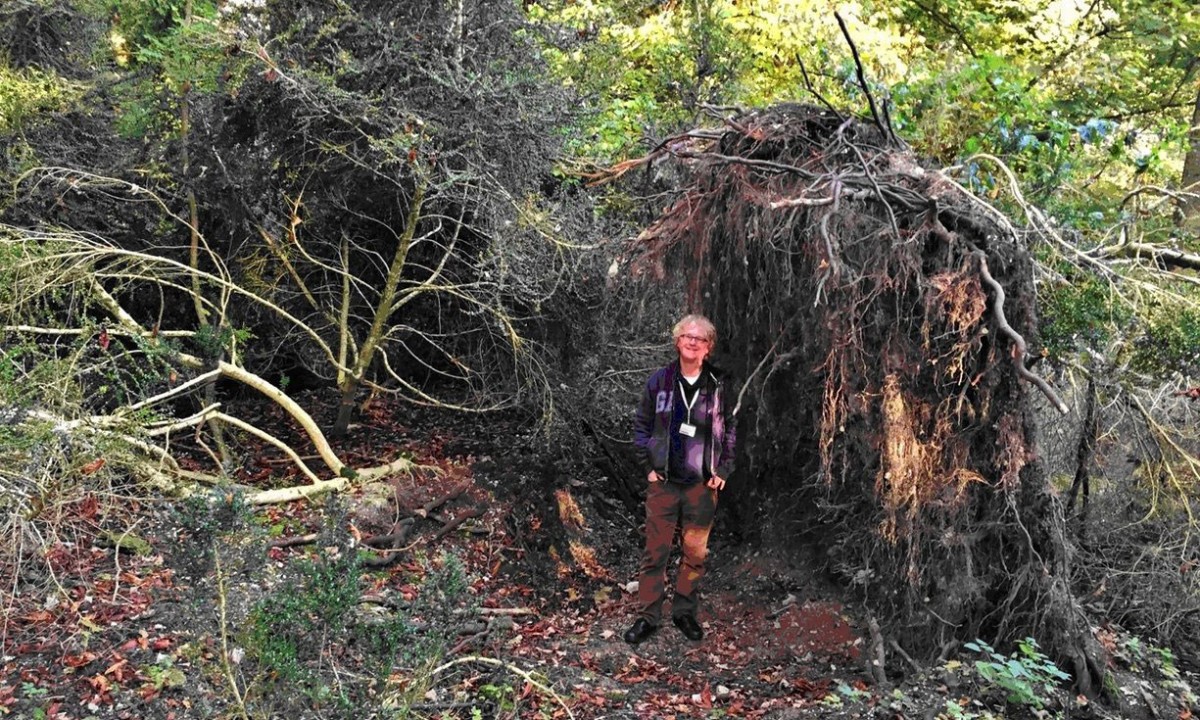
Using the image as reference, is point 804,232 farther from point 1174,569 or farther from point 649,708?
point 1174,569

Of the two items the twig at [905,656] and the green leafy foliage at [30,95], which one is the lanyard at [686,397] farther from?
the green leafy foliage at [30,95]

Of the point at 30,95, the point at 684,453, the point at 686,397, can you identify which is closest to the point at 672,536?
the point at 684,453

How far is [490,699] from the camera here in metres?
4.21

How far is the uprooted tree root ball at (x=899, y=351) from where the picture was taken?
4031 millimetres

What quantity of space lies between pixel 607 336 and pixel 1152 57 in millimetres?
8925

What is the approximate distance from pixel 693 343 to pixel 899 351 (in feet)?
3.44

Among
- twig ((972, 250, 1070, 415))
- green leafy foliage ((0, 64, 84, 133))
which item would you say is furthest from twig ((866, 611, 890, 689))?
green leafy foliage ((0, 64, 84, 133))

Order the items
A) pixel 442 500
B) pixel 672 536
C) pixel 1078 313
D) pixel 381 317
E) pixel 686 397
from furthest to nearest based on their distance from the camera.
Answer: pixel 381 317
pixel 442 500
pixel 672 536
pixel 686 397
pixel 1078 313

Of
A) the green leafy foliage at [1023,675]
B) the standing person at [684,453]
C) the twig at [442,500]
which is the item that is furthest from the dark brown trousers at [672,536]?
the twig at [442,500]

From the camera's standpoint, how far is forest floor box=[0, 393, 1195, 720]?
10.9 feet

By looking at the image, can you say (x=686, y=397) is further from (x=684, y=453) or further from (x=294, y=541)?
(x=294, y=541)

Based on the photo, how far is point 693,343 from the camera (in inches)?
182

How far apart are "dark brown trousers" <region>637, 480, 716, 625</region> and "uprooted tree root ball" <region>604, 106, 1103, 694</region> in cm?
68

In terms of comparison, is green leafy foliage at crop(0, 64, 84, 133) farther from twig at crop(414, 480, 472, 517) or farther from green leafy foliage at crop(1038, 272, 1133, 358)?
green leafy foliage at crop(1038, 272, 1133, 358)
